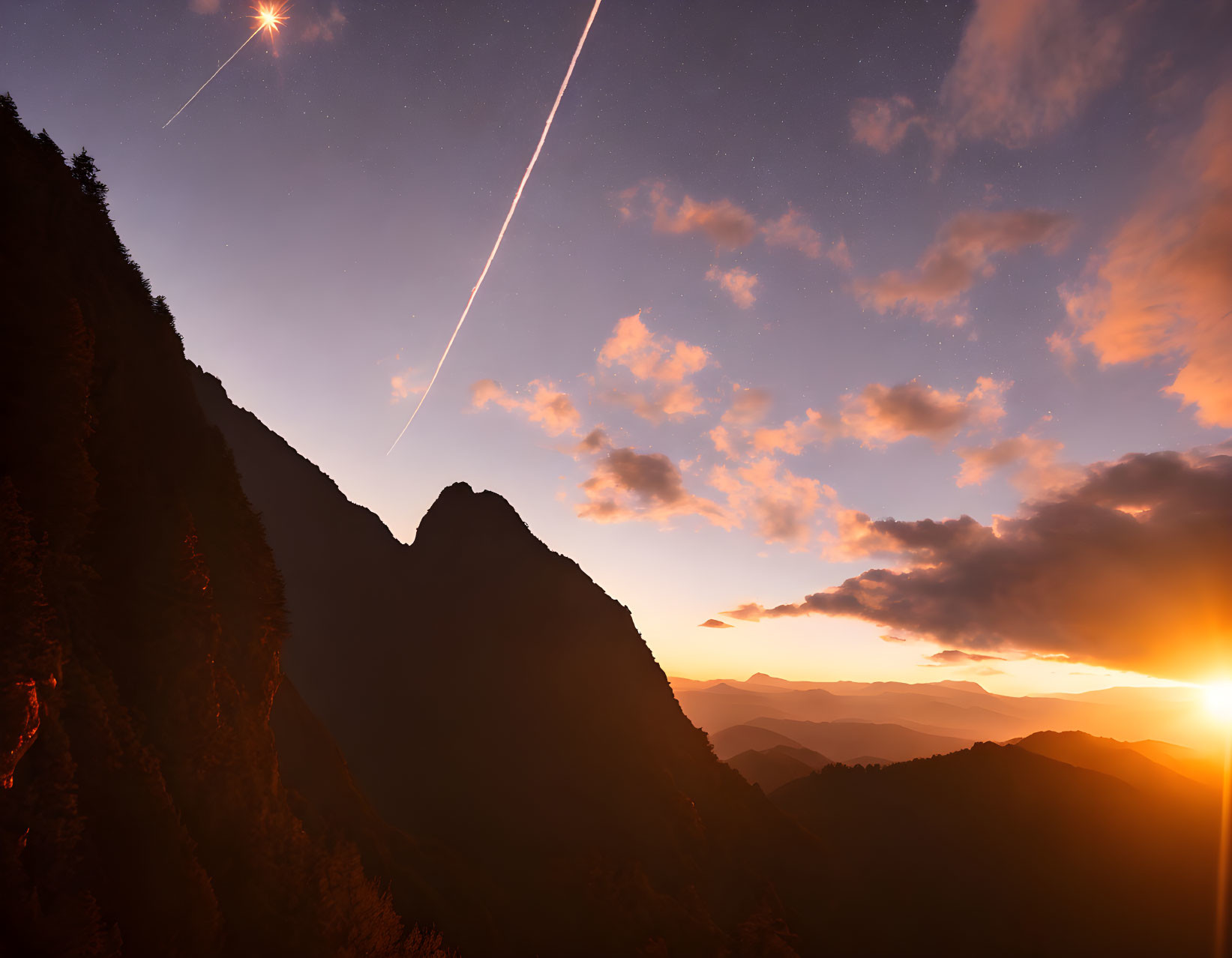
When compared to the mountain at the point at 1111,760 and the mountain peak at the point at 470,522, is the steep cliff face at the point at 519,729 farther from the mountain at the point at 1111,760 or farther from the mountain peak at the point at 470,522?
the mountain at the point at 1111,760

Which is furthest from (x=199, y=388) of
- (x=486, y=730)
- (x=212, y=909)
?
(x=212, y=909)

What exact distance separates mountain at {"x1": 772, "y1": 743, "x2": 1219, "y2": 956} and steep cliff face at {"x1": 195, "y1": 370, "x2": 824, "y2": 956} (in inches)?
441

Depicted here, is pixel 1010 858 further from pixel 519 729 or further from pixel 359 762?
pixel 359 762

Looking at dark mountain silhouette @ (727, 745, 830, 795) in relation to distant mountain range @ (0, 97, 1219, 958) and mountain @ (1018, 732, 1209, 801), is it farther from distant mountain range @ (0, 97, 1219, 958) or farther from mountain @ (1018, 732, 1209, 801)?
distant mountain range @ (0, 97, 1219, 958)

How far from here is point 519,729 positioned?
67312 mm

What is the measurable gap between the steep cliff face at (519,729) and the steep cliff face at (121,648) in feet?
84.8

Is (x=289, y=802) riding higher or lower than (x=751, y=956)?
higher

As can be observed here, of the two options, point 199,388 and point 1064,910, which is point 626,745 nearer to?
point 1064,910

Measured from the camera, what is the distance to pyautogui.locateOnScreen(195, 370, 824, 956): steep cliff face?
176 feet

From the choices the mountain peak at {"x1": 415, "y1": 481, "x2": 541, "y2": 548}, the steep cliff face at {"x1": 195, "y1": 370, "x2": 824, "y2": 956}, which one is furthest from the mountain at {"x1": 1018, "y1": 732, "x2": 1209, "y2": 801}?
the mountain peak at {"x1": 415, "y1": 481, "x2": 541, "y2": 548}

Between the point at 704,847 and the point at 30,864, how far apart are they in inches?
2744

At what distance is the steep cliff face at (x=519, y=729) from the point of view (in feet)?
176

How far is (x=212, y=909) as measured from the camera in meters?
19.5

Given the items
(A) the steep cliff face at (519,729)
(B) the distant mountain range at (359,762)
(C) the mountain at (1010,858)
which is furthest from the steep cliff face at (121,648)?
(C) the mountain at (1010,858)
